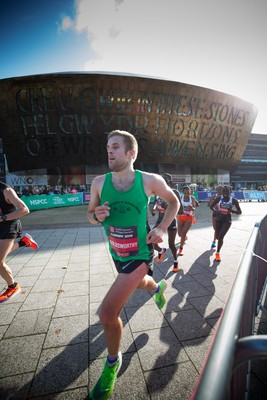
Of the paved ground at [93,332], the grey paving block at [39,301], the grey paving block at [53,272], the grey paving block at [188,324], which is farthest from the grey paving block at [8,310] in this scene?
the grey paving block at [188,324]

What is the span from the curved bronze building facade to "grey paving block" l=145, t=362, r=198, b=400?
3533 cm

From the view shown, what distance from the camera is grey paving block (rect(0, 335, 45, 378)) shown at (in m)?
2.16

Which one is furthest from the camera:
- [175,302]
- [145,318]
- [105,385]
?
[175,302]

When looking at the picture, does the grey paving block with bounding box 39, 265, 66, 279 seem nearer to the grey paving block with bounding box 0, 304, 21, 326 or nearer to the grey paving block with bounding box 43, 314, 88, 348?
the grey paving block with bounding box 0, 304, 21, 326

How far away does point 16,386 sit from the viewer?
1970 millimetres

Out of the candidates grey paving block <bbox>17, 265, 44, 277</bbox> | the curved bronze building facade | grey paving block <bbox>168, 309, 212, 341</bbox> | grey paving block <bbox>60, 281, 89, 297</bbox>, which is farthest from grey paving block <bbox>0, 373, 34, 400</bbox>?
the curved bronze building facade

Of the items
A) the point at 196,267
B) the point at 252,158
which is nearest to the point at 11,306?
the point at 196,267

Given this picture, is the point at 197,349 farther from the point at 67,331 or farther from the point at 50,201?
the point at 50,201

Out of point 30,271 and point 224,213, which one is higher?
point 224,213

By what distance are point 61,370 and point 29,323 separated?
109 centimetres

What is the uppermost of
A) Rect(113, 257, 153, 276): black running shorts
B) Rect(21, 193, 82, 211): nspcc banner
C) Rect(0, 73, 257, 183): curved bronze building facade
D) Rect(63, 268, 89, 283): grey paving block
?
Rect(0, 73, 257, 183): curved bronze building facade

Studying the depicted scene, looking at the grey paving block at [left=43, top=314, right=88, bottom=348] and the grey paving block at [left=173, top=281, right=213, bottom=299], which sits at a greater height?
the grey paving block at [left=43, top=314, right=88, bottom=348]

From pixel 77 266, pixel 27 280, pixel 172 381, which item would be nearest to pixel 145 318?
pixel 172 381

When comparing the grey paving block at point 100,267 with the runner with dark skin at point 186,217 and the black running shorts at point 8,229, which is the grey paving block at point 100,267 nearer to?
the black running shorts at point 8,229
